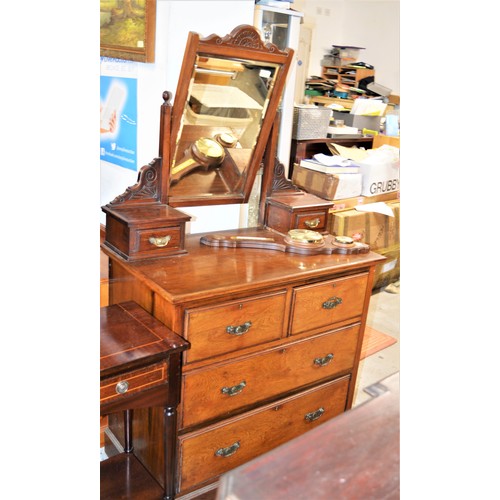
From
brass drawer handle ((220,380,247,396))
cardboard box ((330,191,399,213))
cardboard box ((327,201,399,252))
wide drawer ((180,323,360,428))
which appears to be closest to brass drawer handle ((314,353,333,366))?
wide drawer ((180,323,360,428))

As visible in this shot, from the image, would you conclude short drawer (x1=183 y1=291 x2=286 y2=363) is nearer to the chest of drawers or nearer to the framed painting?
the chest of drawers

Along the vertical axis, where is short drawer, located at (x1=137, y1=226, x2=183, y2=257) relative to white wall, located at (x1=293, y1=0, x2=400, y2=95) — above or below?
below

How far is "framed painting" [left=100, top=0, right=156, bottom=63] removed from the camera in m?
2.20

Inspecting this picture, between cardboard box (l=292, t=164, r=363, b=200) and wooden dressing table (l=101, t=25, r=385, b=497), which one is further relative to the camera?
cardboard box (l=292, t=164, r=363, b=200)

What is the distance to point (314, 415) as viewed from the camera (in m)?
2.09

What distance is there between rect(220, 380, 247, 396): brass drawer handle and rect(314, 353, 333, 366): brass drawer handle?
342 millimetres

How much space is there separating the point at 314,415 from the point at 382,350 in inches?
55.4

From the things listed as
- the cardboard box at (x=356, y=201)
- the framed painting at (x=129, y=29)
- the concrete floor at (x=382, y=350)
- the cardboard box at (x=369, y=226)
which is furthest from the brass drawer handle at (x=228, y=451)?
the cardboard box at (x=356, y=201)

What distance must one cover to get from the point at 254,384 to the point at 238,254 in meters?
0.46

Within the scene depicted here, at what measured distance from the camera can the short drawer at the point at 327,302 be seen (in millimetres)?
1884

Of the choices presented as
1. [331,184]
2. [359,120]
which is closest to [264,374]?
[331,184]

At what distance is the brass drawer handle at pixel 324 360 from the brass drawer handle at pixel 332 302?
8.1 inches
